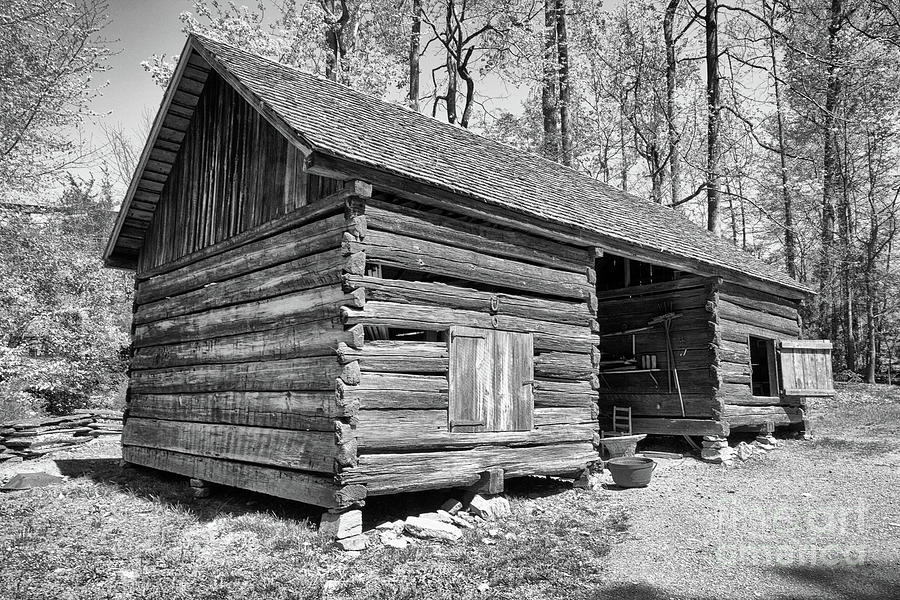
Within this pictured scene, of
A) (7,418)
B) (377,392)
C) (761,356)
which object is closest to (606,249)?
(377,392)

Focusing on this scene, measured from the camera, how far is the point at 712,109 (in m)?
24.1

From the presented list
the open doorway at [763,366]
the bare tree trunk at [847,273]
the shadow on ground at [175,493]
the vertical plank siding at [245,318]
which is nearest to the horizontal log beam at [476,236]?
the vertical plank siding at [245,318]

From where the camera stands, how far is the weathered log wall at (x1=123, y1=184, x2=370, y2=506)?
731 cm

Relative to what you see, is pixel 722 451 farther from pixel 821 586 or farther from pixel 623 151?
pixel 623 151

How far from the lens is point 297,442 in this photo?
25.3 feet

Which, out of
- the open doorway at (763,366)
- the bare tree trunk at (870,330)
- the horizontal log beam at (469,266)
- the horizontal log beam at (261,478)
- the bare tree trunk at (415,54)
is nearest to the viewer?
the horizontal log beam at (261,478)

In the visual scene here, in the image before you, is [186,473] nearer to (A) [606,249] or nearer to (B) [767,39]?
(A) [606,249]

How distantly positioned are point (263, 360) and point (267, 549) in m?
2.61

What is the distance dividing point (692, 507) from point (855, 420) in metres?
11.4

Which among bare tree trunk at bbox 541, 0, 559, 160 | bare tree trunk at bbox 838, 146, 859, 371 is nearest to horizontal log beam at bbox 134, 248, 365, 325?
bare tree trunk at bbox 541, 0, 559, 160

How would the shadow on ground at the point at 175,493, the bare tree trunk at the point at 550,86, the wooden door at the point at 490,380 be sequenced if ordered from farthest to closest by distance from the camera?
1. the bare tree trunk at the point at 550,86
2. the shadow on ground at the point at 175,493
3. the wooden door at the point at 490,380

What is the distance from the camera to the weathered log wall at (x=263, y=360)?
731 centimetres

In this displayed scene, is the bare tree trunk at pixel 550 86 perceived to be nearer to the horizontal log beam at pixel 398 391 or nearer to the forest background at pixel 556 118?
the forest background at pixel 556 118

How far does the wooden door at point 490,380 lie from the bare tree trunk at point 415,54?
674 inches
